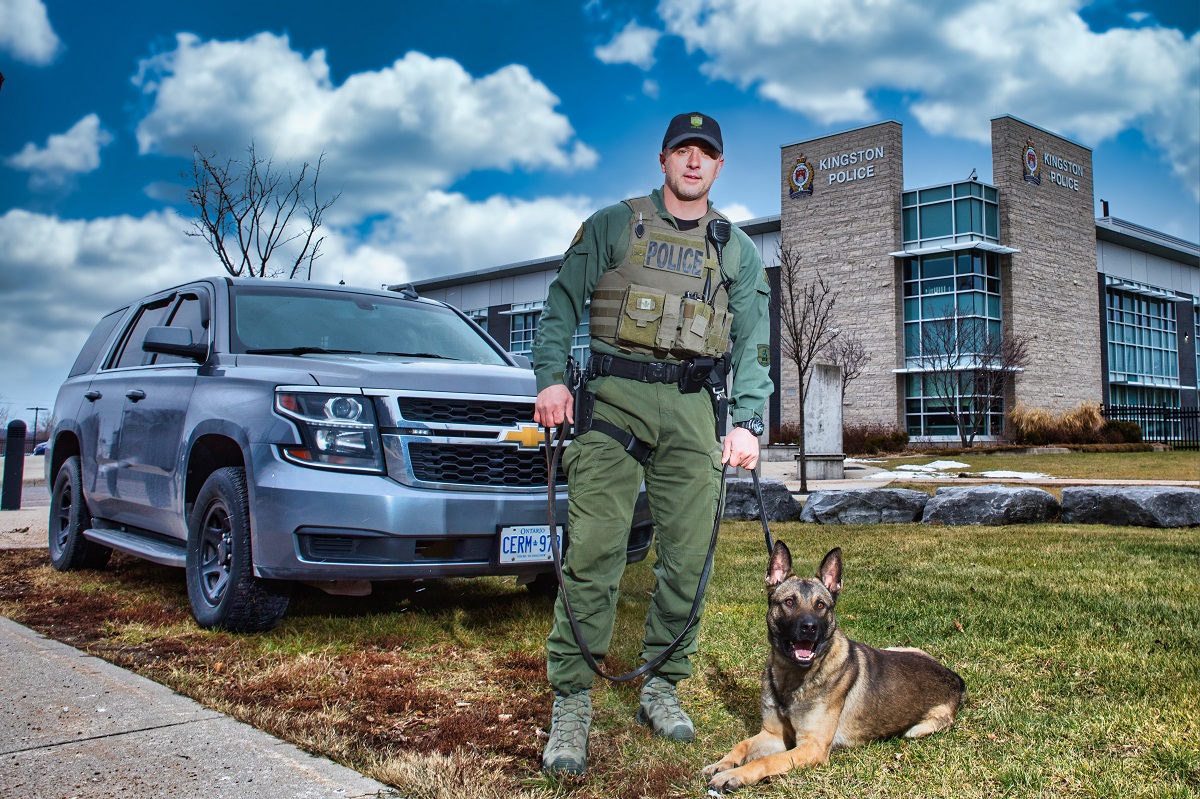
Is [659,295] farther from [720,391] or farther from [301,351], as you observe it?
[301,351]

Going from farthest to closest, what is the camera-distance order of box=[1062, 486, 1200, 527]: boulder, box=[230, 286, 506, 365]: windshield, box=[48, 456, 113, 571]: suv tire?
1. box=[1062, 486, 1200, 527]: boulder
2. box=[48, 456, 113, 571]: suv tire
3. box=[230, 286, 506, 365]: windshield

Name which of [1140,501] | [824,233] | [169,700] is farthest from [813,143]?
[169,700]

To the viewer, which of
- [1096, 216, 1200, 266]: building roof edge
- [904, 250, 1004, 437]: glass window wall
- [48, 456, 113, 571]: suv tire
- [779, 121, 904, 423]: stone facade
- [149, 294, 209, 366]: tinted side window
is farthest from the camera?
[1096, 216, 1200, 266]: building roof edge

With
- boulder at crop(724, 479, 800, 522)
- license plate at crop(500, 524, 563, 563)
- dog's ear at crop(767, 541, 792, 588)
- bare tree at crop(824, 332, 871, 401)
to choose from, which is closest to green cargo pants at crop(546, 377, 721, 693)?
dog's ear at crop(767, 541, 792, 588)

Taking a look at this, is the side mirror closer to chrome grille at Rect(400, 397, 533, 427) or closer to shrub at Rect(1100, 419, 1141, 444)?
chrome grille at Rect(400, 397, 533, 427)

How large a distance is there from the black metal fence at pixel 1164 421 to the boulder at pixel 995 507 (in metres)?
26.9

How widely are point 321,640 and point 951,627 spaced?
330cm

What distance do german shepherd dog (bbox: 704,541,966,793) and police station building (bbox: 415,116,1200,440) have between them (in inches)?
1299

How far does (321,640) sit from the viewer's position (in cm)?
484

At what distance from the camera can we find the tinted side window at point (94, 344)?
753 cm

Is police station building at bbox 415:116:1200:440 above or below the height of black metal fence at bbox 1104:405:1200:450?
above

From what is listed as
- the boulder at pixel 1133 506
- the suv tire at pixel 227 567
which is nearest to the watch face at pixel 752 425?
the suv tire at pixel 227 567

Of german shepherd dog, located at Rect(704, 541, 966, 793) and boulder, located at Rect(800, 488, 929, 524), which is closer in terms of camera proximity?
german shepherd dog, located at Rect(704, 541, 966, 793)

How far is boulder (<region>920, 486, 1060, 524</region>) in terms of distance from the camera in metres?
10.6
